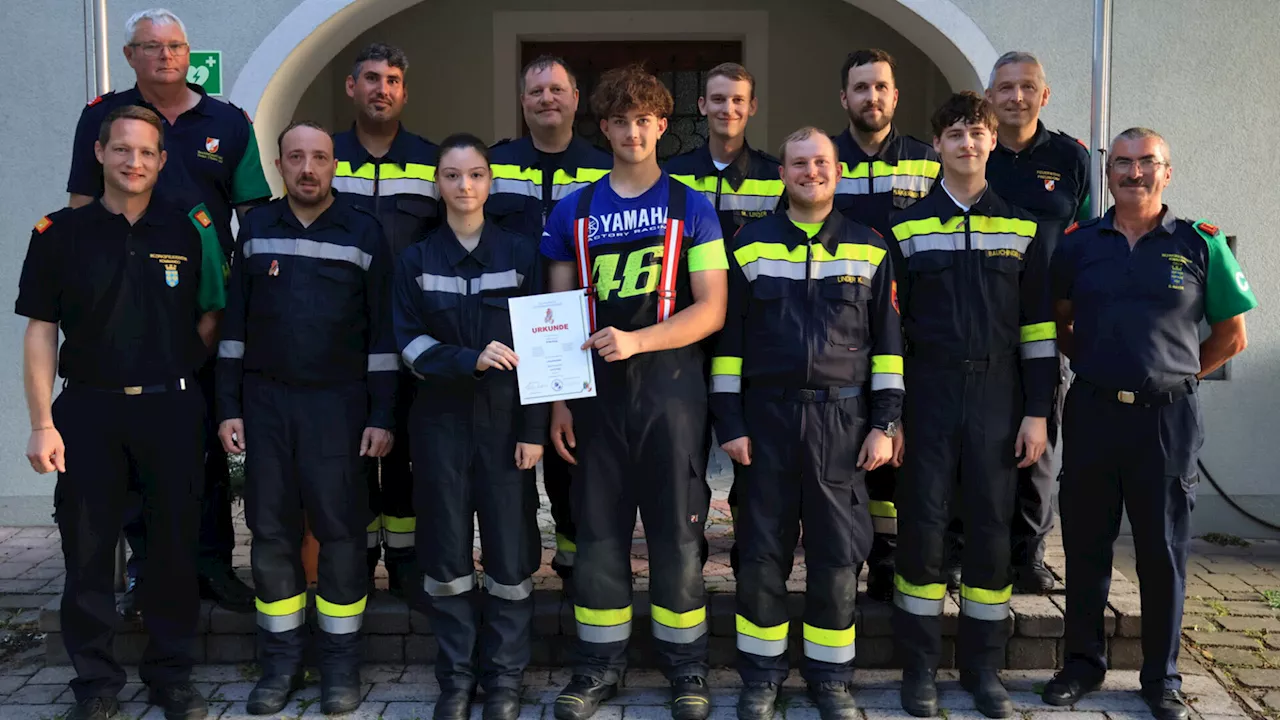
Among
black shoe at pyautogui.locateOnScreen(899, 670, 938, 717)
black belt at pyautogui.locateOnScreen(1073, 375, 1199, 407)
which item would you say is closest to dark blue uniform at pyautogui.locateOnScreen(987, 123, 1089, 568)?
black belt at pyautogui.locateOnScreen(1073, 375, 1199, 407)

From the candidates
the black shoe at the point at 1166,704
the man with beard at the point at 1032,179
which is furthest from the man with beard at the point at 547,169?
the black shoe at the point at 1166,704

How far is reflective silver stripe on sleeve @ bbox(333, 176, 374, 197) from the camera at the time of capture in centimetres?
474

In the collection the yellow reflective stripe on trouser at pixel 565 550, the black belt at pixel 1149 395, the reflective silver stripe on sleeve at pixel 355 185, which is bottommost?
the yellow reflective stripe on trouser at pixel 565 550

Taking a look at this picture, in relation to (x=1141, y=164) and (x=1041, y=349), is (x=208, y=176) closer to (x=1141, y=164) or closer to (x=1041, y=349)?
(x=1041, y=349)

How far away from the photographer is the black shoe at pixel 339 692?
13.8ft

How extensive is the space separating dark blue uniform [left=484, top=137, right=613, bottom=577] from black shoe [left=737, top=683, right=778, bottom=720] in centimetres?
99

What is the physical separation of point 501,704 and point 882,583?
178 centimetres

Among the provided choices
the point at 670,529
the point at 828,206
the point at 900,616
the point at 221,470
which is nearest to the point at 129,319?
the point at 221,470

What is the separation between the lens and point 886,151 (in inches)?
189

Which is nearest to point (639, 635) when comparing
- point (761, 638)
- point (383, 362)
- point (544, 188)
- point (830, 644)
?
point (761, 638)

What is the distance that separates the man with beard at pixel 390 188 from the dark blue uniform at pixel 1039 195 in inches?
101

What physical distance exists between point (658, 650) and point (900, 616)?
3.14 feet

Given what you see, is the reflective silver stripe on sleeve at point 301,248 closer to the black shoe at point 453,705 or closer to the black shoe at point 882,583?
the black shoe at point 453,705

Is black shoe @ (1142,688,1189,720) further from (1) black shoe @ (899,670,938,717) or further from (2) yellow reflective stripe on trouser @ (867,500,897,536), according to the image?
(2) yellow reflective stripe on trouser @ (867,500,897,536)
